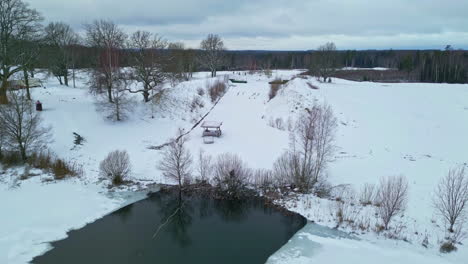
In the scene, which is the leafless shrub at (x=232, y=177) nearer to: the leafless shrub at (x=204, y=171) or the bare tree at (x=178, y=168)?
the leafless shrub at (x=204, y=171)

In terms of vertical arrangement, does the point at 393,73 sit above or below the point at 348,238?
above

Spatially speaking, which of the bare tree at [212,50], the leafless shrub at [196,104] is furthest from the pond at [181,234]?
the bare tree at [212,50]

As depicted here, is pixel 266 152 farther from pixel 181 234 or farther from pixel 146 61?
pixel 146 61

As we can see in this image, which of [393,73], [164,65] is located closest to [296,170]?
[164,65]

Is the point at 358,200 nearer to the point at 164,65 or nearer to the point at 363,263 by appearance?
the point at 363,263

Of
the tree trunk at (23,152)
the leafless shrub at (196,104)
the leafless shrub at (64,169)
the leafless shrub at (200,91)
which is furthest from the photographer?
the leafless shrub at (200,91)

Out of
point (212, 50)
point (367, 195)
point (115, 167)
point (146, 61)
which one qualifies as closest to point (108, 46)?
point (146, 61)
